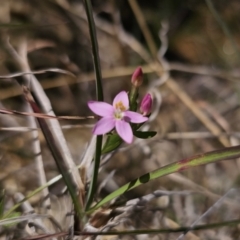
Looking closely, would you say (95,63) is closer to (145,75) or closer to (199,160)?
(199,160)

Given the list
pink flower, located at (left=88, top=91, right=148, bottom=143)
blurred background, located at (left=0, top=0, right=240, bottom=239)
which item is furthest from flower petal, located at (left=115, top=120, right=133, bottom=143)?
blurred background, located at (left=0, top=0, right=240, bottom=239)

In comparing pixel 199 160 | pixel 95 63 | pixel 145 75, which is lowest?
pixel 199 160

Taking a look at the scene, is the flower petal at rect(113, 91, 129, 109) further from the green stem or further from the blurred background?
the blurred background

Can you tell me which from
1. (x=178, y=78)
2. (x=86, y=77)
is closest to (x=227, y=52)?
(x=178, y=78)

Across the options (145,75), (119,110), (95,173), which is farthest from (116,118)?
(145,75)

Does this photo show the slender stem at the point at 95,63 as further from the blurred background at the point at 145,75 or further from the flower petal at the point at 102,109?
the blurred background at the point at 145,75

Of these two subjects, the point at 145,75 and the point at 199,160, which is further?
the point at 145,75

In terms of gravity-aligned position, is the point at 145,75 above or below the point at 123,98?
above

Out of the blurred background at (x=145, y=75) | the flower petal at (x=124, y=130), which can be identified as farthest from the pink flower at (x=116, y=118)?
the blurred background at (x=145, y=75)

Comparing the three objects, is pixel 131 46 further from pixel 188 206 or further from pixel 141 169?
pixel 188 206
